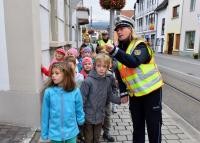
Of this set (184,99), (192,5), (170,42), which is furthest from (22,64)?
(170,42)

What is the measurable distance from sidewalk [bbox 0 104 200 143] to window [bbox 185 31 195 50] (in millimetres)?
22154

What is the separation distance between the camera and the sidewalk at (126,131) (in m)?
3.89

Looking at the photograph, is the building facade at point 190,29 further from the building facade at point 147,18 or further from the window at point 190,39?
the building facade at point 147,18

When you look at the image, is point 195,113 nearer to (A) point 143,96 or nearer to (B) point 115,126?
(B) point 115,126

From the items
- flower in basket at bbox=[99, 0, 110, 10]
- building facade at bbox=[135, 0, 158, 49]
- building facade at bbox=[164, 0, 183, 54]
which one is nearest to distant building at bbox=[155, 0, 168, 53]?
building facade at bbox=[135, 0, 158, 49]

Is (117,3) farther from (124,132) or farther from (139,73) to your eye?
(139,73)

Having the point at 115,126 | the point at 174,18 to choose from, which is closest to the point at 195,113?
the point at 115,126

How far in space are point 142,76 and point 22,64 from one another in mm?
1967

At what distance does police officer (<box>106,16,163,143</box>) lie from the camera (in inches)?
115

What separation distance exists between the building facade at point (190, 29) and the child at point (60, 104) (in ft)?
75.4

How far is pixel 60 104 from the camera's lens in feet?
9.09

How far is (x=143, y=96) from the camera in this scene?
10.6 ft

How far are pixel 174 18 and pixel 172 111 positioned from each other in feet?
86.8

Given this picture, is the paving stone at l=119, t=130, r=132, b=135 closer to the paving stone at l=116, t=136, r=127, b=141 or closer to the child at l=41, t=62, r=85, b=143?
the paving stone at l=116, t=136, r=127, b=141
